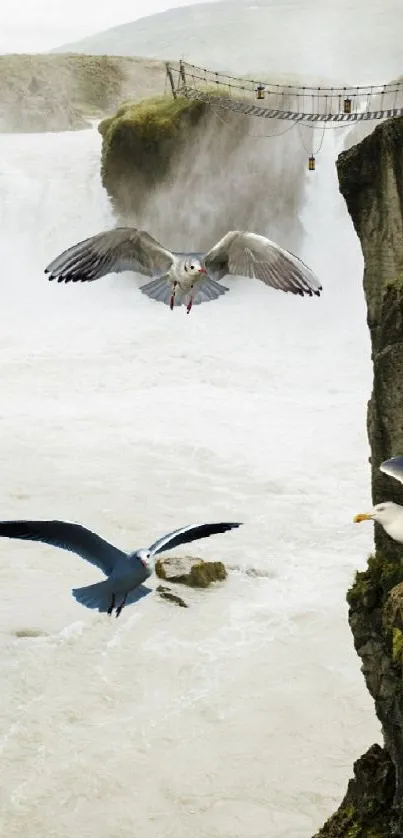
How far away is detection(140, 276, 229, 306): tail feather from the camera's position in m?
8.63

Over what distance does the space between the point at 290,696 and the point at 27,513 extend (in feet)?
21.4

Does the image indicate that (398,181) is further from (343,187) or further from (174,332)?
(174,332)

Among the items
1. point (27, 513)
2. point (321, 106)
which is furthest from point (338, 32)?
point (27, 513)

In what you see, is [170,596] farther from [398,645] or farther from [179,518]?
[398,645]

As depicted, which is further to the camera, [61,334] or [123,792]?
[61,334]

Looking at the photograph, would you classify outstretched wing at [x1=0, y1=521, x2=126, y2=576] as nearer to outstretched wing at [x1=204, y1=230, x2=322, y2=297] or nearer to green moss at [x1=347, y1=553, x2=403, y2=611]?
green moss at [x1=347, y1=553, x2=403, y2=611]

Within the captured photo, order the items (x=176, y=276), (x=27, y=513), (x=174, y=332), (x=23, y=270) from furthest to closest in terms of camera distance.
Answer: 1. (x=23, y=270)
2. (x=174, y=332)
3. (x=27, y=513)
4. (x=176, y=276)

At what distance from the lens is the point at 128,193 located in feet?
100

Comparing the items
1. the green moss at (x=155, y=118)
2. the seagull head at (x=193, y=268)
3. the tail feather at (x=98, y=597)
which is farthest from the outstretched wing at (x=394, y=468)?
the green moss at (x=155, y=118)

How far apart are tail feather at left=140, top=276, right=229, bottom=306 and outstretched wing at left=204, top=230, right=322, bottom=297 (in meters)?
0.12

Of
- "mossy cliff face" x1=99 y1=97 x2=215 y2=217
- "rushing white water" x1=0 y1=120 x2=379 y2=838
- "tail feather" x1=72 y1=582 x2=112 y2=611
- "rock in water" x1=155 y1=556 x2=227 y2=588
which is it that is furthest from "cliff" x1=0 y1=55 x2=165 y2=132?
"tail feather" x1=72 y1=582 x2=112 y2=611

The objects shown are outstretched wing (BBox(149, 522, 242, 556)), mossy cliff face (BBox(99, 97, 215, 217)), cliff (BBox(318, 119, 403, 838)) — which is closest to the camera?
outstretched wing (BBox(149, 522, 242, 556))

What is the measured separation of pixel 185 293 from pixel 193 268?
301 millimetres

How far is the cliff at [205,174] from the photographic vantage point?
29.5m
